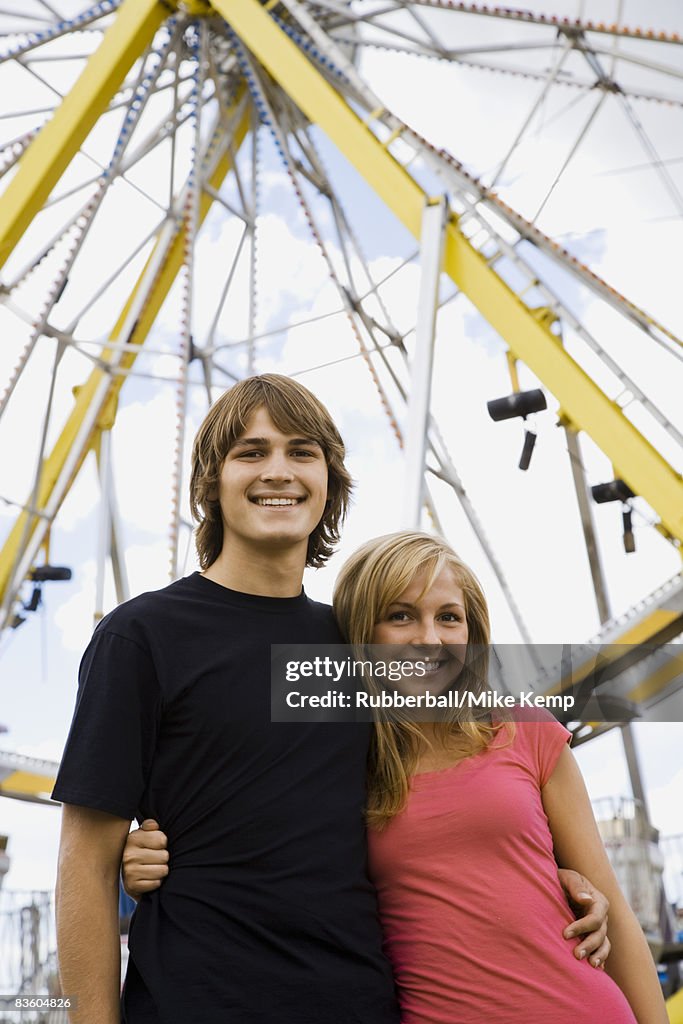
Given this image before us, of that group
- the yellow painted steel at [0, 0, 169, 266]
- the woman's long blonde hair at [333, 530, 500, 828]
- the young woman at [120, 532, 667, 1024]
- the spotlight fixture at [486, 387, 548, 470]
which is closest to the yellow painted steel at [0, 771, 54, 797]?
the yellow painted steel at [0, 0, 169, 266]

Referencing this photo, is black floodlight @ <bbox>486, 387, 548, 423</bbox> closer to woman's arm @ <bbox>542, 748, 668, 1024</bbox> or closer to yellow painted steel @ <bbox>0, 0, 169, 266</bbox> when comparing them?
yellow painted steel @ <bbox>0, 0, 169, 266</bbox>

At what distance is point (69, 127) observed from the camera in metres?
9.29

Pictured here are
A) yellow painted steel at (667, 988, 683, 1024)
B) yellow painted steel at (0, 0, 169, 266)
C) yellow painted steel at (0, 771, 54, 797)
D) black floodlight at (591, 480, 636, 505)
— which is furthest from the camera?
yellow painted steel at (0, 771, 54, 797)

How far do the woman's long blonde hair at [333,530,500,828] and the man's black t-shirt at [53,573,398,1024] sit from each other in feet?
0.22

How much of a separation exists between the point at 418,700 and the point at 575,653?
560 cm

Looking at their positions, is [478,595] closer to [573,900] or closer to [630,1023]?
[573,900]

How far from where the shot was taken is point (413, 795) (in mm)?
2463

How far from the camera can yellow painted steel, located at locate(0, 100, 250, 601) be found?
12.0m

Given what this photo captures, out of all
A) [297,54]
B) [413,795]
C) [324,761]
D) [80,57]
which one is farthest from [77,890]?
[80,57]

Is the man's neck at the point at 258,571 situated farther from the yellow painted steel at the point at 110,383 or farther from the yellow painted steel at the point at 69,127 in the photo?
the yellow painted steel at the point at 110,383

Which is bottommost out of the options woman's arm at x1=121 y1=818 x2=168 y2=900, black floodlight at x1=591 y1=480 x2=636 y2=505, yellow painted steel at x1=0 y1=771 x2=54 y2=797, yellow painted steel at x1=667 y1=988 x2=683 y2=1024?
yellow painted steel at x1=667 y1=988 x2=683 y2=1024

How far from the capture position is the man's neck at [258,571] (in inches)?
103

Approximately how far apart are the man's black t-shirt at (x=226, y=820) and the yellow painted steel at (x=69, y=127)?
304 inches

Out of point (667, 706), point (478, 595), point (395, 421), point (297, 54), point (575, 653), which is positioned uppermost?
point (297, 54)
